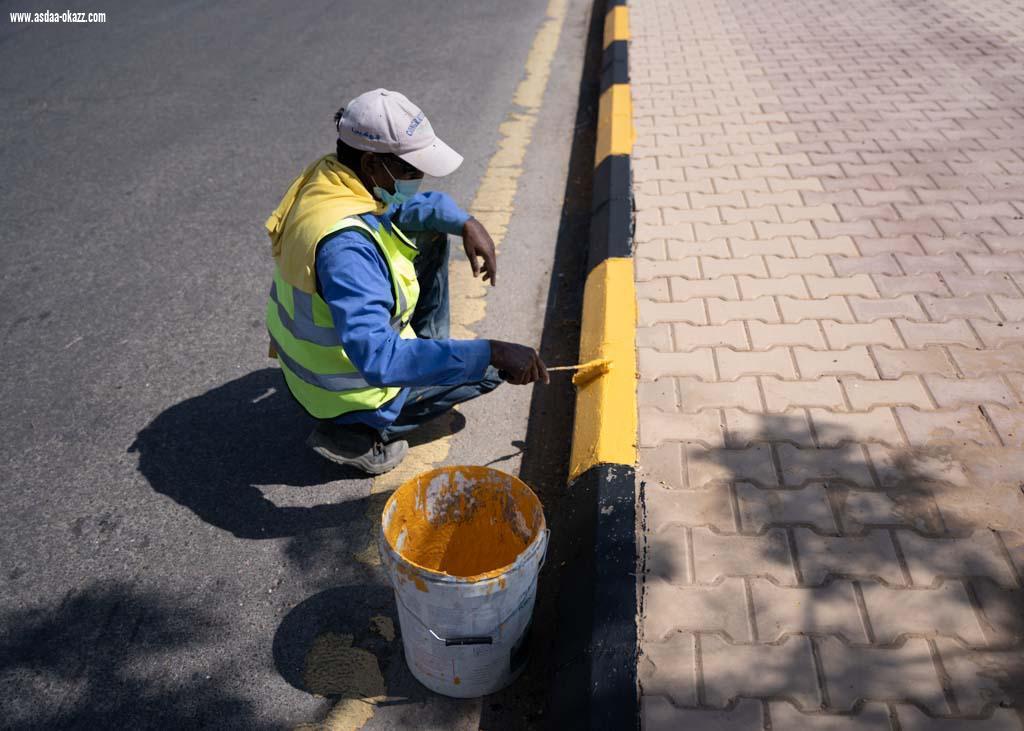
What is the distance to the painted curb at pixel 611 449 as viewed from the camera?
7.80 feet

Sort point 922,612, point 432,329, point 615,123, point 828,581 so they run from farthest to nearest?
1. point 615,123
2. point 432,329
3. point 828,581
4. point 922,612

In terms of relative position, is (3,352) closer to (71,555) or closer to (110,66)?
(71,555)

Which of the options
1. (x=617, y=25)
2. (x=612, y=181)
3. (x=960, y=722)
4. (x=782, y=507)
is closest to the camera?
(x=960, y=722)

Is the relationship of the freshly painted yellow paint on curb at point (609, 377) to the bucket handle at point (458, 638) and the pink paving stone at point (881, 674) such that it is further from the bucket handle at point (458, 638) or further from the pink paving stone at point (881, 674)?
the pink paving stone at point (881, 674)

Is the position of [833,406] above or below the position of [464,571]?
above

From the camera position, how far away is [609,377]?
3545 mm

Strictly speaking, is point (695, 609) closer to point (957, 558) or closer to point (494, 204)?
point (957, 558)

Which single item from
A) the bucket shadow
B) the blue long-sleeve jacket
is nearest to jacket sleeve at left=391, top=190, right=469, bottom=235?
the blue long-sleeve jacket

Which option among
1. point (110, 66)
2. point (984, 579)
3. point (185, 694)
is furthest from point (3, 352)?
point (110, 66)

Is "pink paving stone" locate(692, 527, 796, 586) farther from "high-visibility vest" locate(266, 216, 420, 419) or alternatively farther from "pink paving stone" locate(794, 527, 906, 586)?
"high-visibility vest" locate(266, 216, 420, 419)

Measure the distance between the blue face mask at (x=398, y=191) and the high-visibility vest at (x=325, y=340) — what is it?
4.0 inches

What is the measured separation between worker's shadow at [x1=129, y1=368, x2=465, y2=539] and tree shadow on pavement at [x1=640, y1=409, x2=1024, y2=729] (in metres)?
1.19

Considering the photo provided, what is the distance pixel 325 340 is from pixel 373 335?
16.8 inches

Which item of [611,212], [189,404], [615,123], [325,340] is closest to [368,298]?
[325,340]
